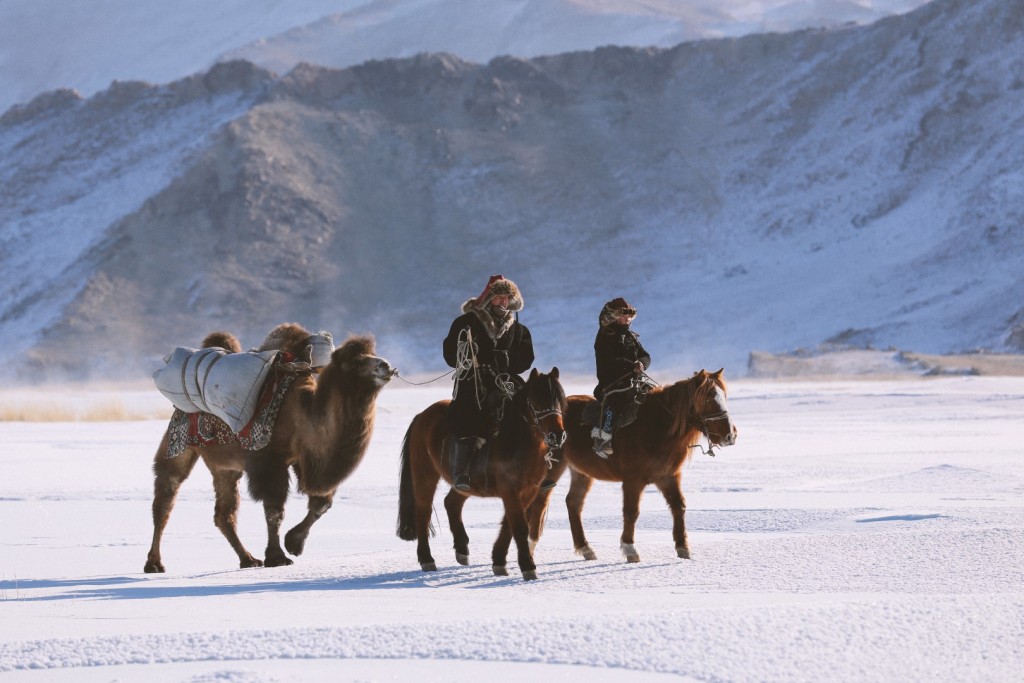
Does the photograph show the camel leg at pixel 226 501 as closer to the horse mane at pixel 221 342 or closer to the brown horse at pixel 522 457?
the horse mane at pixel 221 342

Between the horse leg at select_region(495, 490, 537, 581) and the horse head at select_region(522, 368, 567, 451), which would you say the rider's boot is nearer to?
the horse leg at select_region(495, 490, 537, 581)

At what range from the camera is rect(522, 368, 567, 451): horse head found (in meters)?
8.73

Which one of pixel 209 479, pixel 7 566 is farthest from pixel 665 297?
pixel 7 566

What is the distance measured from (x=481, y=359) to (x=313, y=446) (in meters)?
1.69

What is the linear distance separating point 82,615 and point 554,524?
6.22 meters

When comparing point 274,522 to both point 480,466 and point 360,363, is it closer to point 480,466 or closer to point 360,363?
point 360,363

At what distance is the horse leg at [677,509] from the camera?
978cm

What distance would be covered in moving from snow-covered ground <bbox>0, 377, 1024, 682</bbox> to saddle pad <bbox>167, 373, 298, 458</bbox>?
0.96 meters

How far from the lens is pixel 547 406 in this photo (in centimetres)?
877

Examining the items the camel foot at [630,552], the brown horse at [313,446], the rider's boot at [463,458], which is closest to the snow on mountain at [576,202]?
the brown horse at [313,446]

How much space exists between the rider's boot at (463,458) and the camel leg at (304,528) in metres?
1.45

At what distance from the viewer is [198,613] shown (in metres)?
7.50

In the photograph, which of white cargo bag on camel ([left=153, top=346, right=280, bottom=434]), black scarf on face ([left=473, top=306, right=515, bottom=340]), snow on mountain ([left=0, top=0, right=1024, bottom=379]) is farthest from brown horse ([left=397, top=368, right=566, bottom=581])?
snow on mountain ([left=0, top=0, right=1024, bottom=379])

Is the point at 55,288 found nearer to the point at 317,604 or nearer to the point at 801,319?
the point at 801,319
